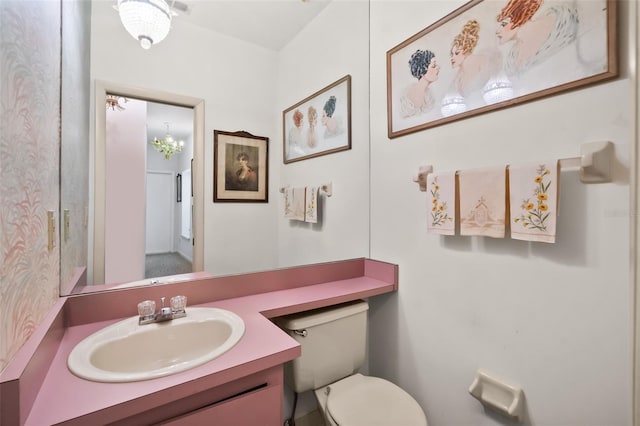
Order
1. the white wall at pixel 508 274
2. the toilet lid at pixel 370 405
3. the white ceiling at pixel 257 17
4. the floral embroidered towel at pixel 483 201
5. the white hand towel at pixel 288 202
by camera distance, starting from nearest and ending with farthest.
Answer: the white wall at pixel 508 274 < the floral embroidered towel at pixel 483 201 < the toilet lid at pixel 370 405 < the white ceiling at pixel 257 17 < the white hand towel at pixel 288 202

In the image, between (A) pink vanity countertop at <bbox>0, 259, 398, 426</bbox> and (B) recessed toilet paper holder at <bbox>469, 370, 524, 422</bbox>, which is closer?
(A) pink vanity countertop at <bbox>0, 259, 398, 426</bbox>

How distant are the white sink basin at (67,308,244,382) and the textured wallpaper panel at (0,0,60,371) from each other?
178 millimetres

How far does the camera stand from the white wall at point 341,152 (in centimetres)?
153

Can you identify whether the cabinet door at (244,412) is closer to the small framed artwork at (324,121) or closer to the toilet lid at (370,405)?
the toilet lid at (370,405)

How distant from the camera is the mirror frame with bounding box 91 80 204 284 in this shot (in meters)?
1.02

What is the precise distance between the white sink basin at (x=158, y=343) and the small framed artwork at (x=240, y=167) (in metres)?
0.52

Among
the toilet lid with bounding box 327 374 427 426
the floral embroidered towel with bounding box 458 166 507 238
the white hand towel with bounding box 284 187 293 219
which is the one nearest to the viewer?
the floral embroidered towel with bounding box 458 166 507 238

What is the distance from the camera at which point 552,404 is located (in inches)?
36.2

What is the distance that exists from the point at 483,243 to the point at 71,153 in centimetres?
151

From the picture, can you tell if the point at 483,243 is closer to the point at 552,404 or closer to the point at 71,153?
the point at 552,404

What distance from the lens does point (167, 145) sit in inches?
42.9


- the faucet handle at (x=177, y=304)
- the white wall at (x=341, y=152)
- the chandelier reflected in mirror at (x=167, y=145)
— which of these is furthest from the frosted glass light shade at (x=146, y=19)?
the faucet handle at (x=177, y=304)

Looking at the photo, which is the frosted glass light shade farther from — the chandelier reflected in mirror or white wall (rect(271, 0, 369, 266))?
white wall (rect(271, 0, 369, 266))

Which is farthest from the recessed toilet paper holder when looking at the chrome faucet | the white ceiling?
the white ceiling
